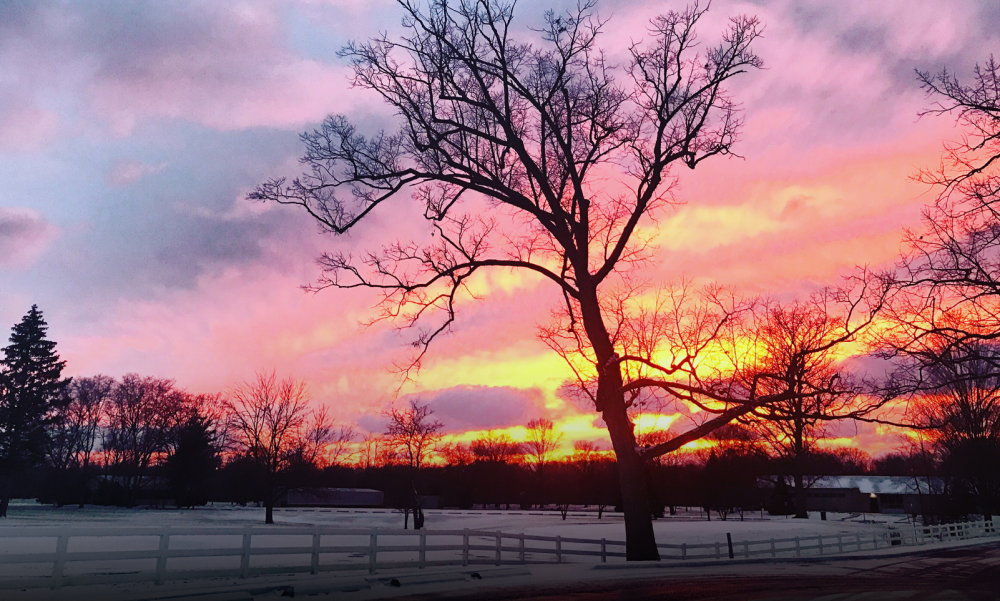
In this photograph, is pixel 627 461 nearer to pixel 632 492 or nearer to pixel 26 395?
pixel 632 492

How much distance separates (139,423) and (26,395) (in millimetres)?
28961

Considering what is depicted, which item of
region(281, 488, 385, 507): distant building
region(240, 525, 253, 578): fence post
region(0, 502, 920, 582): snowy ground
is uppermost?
region(240, 525, 253, 578): fence post

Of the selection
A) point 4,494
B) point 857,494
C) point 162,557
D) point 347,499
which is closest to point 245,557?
point 162,557

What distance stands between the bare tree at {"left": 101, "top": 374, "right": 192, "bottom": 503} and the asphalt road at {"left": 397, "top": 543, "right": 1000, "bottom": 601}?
84.1 meters

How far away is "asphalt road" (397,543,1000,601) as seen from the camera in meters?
11.4

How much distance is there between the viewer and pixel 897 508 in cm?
10831

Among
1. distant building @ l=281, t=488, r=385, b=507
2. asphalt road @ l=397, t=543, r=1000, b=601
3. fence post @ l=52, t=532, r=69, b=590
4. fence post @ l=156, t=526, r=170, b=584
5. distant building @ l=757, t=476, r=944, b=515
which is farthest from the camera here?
distant building @ l=757, t=476, r=944, b=515

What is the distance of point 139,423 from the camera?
86312mm

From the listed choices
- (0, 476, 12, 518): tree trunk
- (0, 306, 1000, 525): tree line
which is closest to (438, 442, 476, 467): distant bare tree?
(0, 306, 1000, 525): tree line

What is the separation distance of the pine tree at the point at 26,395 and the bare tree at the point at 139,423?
69.8ft

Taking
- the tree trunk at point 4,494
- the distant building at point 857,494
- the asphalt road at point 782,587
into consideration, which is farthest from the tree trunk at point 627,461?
the distant building at point 857,494

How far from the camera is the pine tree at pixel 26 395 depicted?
55.8 meters

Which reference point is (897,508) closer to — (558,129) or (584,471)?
(584,471)

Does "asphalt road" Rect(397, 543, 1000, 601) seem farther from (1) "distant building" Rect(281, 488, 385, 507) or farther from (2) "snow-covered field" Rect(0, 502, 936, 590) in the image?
(1) "distant building" Rect(281, 488, 385, 507)
